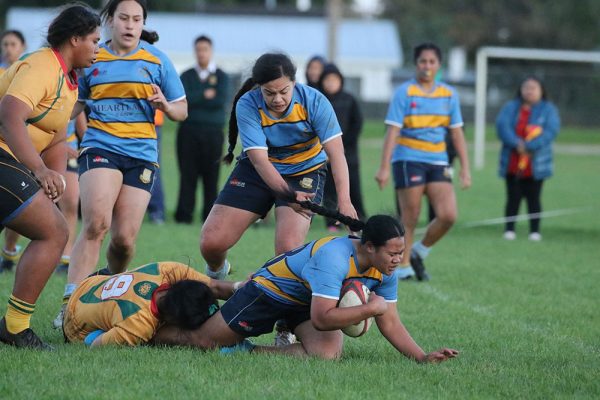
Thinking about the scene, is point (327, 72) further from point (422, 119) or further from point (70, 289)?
point (70, 289)

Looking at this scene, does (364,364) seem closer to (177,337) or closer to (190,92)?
(177,337)

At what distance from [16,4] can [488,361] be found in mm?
51195

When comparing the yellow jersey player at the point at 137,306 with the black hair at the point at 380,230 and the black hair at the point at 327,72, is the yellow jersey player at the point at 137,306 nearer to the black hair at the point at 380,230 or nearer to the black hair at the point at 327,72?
the black hair at the point at 380,230

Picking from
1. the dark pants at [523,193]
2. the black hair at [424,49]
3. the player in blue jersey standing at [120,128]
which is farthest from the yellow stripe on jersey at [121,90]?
the dark pants at [523,193]

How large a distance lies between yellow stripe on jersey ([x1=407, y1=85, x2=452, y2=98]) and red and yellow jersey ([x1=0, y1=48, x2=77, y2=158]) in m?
4.79

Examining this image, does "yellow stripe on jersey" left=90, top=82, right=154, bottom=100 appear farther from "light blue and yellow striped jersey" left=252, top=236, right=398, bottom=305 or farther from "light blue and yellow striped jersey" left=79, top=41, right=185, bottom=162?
"light blue and yellow striped jersey" left=252, top=236, right=398, bottom=305

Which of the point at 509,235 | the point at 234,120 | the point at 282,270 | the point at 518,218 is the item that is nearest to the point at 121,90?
the point at 234,120

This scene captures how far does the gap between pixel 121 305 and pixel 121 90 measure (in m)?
1.77

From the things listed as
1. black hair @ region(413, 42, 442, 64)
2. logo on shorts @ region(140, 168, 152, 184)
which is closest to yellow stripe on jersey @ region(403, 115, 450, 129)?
black hair @ region(413, 42, 442, 64)

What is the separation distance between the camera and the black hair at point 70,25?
6.15 metres

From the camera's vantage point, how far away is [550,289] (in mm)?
9719

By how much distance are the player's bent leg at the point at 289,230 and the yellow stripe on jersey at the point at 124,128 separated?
1231mm

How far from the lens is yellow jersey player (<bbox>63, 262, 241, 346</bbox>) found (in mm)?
6305

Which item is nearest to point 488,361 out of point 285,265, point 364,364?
point 364,364
